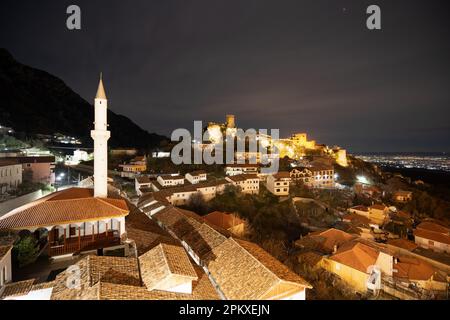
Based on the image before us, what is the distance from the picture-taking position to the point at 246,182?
36.8 metres

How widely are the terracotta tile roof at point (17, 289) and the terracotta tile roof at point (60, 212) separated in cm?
277

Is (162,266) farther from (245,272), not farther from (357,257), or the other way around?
(357,257)

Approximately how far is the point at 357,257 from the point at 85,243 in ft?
64.5

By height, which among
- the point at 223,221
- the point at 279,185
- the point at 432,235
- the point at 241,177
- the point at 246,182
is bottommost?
the point at 432,235

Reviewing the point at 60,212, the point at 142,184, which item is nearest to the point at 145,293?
the point at 60,212

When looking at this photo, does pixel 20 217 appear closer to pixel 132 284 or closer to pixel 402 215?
pixel 132 284

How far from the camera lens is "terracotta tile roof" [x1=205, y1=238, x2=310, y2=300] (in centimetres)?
893

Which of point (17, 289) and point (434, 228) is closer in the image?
point (17, 289)

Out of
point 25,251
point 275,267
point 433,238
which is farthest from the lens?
point 433,238

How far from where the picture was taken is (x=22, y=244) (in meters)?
10.2

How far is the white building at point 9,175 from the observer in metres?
19.8

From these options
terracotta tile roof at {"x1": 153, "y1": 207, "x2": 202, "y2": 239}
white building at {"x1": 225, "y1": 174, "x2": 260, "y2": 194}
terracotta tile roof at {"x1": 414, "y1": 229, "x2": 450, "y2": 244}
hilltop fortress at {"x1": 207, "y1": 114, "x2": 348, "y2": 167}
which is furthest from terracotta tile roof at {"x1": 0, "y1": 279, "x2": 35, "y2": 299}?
hilltop fortress at {"x1": 207, "y1": 114, "x2": 348, "y2": 167}
